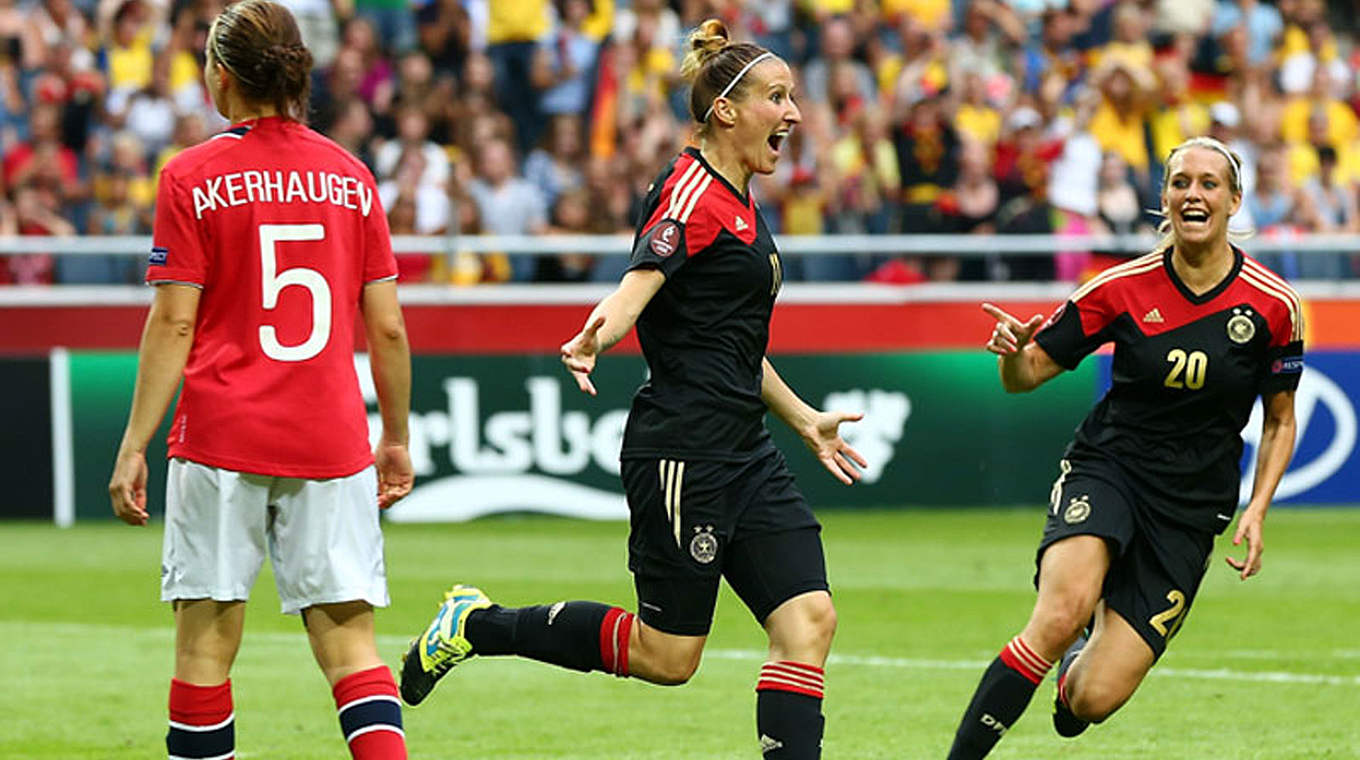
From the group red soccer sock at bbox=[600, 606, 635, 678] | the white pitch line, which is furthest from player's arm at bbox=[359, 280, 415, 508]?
the white pitch line

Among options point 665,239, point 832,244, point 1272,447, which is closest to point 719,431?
point 665,239

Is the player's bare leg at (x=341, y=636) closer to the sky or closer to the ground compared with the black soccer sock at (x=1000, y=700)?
closer to the sky

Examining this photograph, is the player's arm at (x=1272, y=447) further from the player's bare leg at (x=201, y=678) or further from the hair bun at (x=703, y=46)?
the player's bare leg at (x=201, y=678)

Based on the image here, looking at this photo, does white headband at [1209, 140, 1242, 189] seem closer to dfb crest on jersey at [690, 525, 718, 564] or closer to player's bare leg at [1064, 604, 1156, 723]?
player's bare leg at [1064, 604, 1156, 723]

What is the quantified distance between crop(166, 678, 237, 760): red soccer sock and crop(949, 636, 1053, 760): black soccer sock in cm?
220

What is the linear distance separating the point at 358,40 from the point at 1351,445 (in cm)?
863

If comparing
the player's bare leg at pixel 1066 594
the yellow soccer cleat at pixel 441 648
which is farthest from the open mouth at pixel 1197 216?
the yellow soccer cleat at pixel 441 648

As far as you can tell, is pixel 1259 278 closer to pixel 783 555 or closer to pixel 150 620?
pixel 783 555

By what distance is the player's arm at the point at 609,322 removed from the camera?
5625mm

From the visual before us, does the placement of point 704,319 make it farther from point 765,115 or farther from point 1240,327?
point 1240,327

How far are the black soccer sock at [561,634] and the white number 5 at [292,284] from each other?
57.3 inches

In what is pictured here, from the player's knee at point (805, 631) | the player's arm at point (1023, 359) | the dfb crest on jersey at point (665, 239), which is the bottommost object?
the player's knee at point (805, 631)

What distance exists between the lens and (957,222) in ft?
58.0

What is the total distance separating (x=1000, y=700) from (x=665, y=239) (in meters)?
1.69
